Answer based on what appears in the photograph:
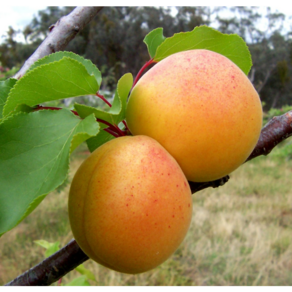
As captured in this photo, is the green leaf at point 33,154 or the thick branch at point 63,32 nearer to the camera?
the green leaf at point 33,154

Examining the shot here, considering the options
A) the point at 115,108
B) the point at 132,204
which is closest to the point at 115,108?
the point at 115,108

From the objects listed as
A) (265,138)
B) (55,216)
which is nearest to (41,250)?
(55,216)

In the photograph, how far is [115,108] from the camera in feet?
1.05

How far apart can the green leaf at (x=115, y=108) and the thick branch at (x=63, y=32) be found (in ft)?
0.97

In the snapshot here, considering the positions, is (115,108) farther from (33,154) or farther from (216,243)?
(216,243)

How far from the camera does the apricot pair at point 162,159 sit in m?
0.30

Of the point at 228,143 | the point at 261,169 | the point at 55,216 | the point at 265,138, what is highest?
the point at 228,143

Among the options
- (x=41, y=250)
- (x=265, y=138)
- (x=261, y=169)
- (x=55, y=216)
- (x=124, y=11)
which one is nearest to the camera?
(x=265, y=138)

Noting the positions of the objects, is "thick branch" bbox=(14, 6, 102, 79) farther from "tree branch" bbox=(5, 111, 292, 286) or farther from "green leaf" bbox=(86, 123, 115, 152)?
"tree branch" bbox=(5, 111, 292, 286)

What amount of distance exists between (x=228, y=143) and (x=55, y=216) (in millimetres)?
3046

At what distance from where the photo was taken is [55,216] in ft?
10.1

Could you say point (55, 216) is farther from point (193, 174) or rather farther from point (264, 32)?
point (264, 32)

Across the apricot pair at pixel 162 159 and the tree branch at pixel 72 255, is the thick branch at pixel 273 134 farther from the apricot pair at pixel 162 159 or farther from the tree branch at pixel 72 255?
the apricot pair at pixel 162 159

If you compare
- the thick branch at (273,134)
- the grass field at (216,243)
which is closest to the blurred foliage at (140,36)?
the grass field at (216,243)
